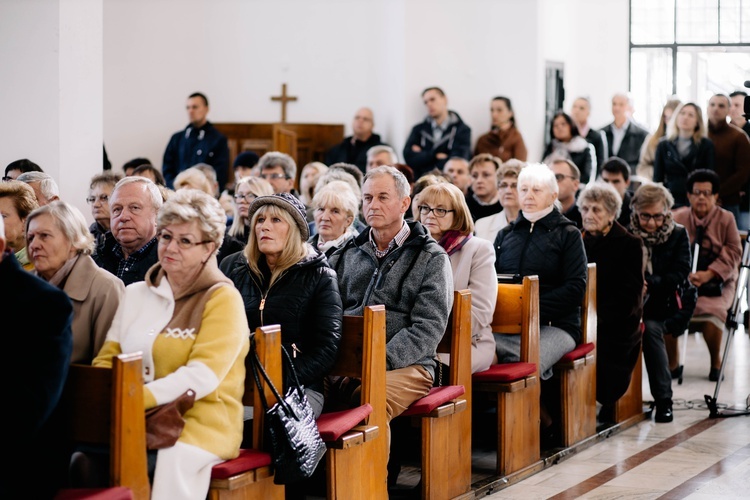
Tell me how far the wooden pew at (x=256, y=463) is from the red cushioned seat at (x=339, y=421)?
0.23 meters

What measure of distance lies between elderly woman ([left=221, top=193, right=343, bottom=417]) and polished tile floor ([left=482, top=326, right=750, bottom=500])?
124 cm

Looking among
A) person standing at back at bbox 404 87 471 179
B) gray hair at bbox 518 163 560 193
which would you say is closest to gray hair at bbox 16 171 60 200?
gray hair at bbox 518 163 560 193

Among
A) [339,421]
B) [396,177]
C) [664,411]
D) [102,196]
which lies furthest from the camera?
[664,411]

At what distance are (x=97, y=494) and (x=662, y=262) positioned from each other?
15.1 ft

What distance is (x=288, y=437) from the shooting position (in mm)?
3451

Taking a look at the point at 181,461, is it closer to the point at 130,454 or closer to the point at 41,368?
the point at 130,454

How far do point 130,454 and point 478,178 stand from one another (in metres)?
4.55

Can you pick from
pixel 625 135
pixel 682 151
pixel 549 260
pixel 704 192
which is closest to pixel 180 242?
pixel 549 260

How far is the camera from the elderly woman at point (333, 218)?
216 inches

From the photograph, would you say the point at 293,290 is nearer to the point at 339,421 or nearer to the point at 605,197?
the point at 339,421

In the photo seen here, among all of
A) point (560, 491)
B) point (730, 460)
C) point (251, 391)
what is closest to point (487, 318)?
point (560, 491)

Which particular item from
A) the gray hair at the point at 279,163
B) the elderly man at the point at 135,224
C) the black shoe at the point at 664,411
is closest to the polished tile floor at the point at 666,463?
the black shoe at the point at 664,411

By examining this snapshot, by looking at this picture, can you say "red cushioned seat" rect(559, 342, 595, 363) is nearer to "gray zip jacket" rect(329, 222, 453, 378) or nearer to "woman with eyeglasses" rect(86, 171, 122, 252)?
"gray zip jacket" rect(329, 222, 453, 378)

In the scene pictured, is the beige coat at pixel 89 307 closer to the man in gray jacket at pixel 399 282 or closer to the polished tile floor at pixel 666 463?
the man in gray jacket at pixel 399 282
